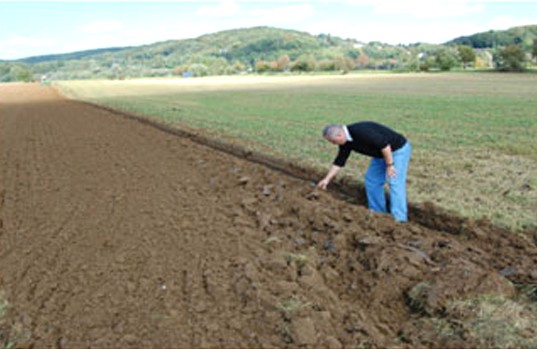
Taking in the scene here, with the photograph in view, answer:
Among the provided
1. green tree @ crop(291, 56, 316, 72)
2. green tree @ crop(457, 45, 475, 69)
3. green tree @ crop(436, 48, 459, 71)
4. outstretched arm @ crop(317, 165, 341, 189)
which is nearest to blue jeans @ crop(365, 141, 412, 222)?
outstretched arm @ crop(317, 165, 341, 189)

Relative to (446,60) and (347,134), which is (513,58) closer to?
(446,60)

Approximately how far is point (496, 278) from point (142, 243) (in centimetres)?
380

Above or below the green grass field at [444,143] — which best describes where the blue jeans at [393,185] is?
above

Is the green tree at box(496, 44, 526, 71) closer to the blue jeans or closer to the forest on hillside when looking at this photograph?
the forest on hillside

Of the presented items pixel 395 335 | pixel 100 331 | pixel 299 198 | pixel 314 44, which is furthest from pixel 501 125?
pixel 314 44

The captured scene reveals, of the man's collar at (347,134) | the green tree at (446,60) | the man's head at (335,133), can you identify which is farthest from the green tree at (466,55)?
the man's head at (335,133)

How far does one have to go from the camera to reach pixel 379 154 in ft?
22.7

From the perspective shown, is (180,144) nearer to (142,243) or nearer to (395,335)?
(142,243)

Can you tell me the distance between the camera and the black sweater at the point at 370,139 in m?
6.60

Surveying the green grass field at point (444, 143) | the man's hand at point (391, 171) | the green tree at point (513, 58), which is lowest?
the green tree at point (513, 58)

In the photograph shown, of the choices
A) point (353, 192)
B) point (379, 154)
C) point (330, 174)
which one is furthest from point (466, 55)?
point (379, 154)

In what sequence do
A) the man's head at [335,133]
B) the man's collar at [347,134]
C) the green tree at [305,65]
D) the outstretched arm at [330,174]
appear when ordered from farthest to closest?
the green tree at [305,65]
the outstretched arm at [330,174]
the man's collar at [347,134]
the man's head at [335,133]

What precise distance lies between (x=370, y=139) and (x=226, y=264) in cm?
246

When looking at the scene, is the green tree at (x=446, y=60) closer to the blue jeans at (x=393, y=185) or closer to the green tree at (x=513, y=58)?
the green tree at (x=513, y=58)
